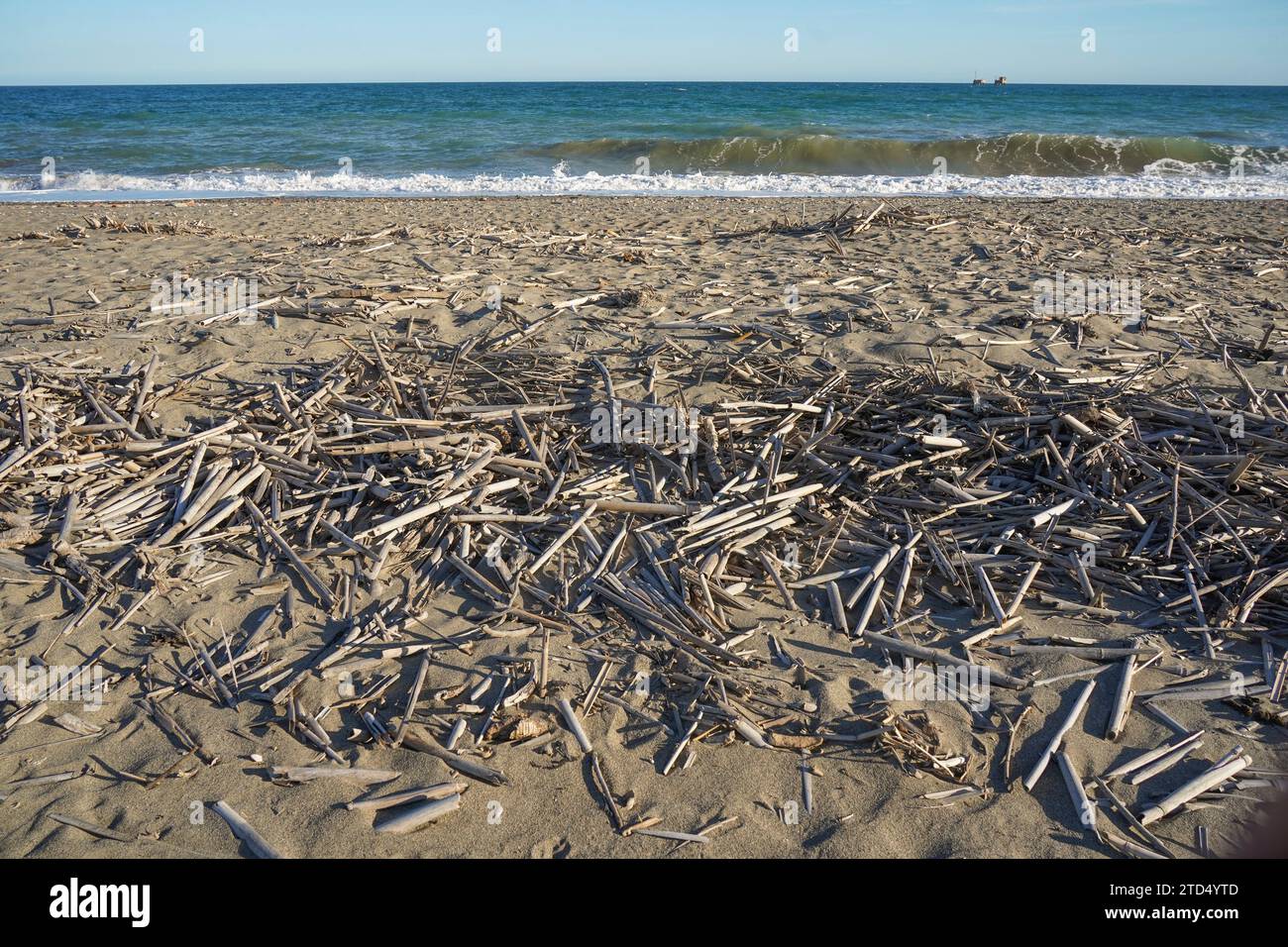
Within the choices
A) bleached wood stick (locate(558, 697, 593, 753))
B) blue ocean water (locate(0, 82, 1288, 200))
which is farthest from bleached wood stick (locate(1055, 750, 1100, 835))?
blue ocean water (locate(0, 82, 1288, 200))

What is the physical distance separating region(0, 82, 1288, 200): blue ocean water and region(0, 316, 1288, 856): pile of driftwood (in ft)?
41.5

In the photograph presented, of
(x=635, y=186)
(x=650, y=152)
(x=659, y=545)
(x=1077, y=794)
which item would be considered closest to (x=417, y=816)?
(x=659, y=545)

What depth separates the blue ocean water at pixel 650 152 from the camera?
16953mm

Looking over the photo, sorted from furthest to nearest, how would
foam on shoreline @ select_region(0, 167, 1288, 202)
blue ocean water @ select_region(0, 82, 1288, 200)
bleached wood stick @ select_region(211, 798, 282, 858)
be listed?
blue ocean water @ select_region(0, 82, 1288, 200) < foam on shoreline @ select_region(0, 167, 1288, 202) < bleached wood stick @ select_region(211, 798, 282, 858)

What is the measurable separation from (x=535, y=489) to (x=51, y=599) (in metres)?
2.10

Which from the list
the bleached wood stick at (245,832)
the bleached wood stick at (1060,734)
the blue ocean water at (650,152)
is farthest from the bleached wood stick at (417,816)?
the blue ocean water at (650,152)

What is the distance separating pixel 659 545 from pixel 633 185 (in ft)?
50.1

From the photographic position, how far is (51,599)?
334 cm

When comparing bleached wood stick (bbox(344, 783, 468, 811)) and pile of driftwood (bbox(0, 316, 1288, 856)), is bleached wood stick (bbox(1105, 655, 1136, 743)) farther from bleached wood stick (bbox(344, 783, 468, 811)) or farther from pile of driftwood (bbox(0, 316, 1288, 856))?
bleached wood stick (bbox(344, 783, 468, 811))

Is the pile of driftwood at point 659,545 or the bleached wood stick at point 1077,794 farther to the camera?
the pile of driftwood at point 659,545

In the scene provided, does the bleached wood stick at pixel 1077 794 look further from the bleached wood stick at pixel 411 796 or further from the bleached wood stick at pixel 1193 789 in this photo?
the bleached wood stick at pixel 411 796

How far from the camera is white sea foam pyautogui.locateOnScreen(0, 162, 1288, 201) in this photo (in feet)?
50.6

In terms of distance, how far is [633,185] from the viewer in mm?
17297

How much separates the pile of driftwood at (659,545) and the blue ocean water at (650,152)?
41.5ft
